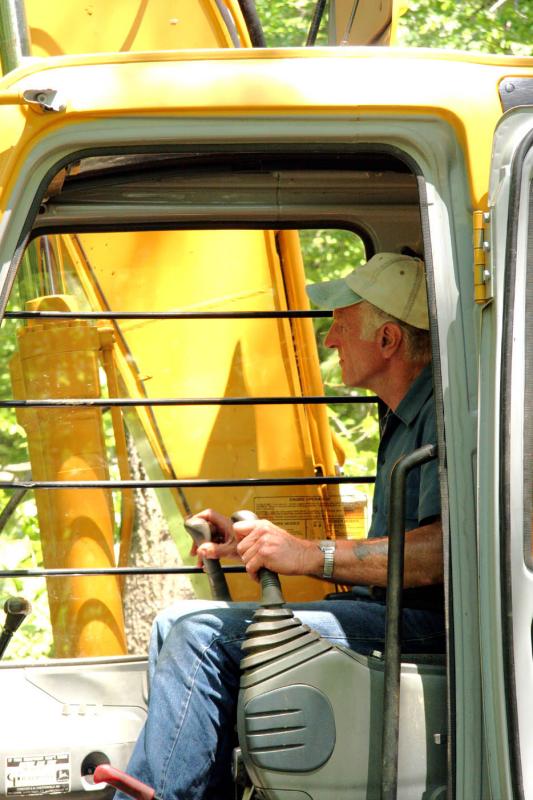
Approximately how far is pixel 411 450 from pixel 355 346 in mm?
375

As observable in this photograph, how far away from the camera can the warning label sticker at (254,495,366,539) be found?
10.4 ft

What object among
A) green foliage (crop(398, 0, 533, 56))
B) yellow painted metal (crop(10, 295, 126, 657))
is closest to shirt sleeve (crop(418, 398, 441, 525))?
yellow painted metal (crop(10, 295, 126, 657))

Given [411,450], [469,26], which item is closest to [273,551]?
[411,450]

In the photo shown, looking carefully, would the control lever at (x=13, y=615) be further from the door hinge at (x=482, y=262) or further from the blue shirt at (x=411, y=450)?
the door hinge at (x=482, y=262)

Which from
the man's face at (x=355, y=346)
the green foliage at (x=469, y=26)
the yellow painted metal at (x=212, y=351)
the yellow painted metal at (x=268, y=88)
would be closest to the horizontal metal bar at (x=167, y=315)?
the yellow painted metal at (x=212, y=351)

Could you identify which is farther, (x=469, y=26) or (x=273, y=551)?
(x=469, y=26)

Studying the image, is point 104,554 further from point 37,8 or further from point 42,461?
point 37,8

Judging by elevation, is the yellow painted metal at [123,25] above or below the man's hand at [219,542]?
above

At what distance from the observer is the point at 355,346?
2752 millimetres

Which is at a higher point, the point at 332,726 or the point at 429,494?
the point at 429,494

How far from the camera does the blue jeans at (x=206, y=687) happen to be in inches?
89.0

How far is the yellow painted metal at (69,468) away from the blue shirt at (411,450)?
3.00 feet

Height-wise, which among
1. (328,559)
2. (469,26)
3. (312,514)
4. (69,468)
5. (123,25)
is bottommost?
(328,559)

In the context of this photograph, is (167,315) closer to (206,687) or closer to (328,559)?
(328,559)
